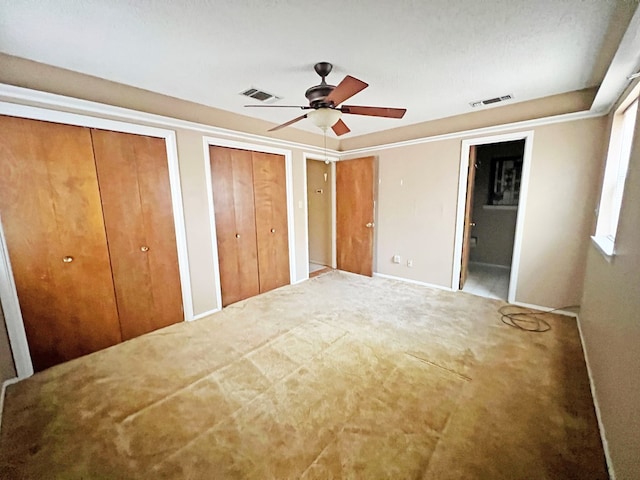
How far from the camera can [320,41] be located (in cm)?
174

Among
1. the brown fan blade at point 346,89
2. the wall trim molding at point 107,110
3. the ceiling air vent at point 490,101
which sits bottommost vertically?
the brown fan blade at point 346,89

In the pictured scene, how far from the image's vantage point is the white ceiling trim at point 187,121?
1897 mm

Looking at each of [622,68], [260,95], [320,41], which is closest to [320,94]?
[320,41]

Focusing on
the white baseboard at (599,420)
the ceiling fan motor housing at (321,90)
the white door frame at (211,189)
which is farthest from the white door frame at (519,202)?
the white door frame at (211,189)

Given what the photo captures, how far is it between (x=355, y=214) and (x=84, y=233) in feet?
11.8

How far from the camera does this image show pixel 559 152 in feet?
9.16

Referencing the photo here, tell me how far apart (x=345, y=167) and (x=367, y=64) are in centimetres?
249

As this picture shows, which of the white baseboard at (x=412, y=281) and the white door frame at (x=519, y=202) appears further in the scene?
the white baseboard at (x=412, y=281)

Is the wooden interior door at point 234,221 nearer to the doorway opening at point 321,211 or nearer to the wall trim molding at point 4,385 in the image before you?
the doorway opening at point 321,211

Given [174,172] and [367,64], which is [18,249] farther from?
[367,64]

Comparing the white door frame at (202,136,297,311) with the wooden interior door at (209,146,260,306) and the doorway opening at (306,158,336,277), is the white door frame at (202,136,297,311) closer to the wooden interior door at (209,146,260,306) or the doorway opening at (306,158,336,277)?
the wooden interior door at (209,146,260,306)

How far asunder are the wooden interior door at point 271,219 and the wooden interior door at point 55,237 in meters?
1.75

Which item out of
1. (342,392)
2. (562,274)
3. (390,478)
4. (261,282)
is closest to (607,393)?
(390,478)

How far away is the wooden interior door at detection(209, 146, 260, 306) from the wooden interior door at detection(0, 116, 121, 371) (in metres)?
1.16
